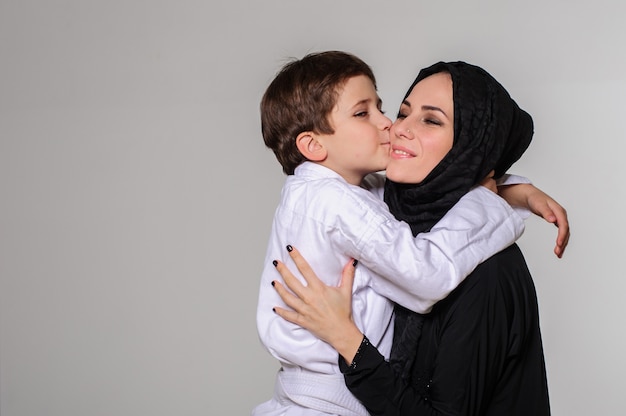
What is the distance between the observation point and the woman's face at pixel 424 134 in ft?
7.98

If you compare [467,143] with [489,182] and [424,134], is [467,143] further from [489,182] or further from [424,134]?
[489,182]

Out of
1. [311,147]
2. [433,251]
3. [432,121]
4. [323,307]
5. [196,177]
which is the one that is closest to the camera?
[433,251]

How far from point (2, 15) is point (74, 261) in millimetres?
1318

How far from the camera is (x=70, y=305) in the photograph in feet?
16.2

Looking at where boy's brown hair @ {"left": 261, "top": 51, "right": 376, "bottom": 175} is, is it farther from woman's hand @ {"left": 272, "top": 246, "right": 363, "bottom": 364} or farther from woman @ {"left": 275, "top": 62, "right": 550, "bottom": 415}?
woman's hand @ {"left": 272, "top": 246, "right": 363, "bottom": 364}

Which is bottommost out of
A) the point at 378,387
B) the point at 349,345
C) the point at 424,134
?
the point at 378,387

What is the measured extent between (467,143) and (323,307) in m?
0.55

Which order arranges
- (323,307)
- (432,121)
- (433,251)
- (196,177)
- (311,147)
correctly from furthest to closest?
(196,177) → (311,147) → (432,121) → (323,307) → (433,251)

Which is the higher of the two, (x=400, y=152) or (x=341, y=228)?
(x=400, y=152)

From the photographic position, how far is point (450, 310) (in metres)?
2.36

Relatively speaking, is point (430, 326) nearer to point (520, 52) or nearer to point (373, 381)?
point (373, 381)

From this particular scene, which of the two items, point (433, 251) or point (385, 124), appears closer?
point (433, 251)

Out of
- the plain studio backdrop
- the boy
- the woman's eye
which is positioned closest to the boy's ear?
the boy

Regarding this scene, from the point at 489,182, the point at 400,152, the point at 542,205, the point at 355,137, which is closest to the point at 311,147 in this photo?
the point at 355,137
